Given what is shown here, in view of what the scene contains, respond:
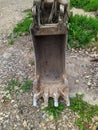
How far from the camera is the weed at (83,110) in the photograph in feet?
10.9

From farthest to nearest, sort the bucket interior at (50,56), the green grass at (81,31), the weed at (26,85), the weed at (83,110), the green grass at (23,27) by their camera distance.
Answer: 1. the green grass at (23,27)
2. the green grass at (81,31)
3. the weed at (26,85)
4. the bucket interior at (50,56)
5. the weed at (83,110)

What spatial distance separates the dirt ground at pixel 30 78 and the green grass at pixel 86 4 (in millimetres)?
1540

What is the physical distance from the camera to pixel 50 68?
3709mm

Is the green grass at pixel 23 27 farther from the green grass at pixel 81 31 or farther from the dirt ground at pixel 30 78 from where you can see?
the green grass at pixel 81 31

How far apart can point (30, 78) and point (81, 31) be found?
1515 mm

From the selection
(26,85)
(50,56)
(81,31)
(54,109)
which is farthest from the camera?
(81,31)

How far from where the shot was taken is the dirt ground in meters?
3.36

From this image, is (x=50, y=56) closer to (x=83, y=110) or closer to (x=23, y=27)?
(x=83, y=110)

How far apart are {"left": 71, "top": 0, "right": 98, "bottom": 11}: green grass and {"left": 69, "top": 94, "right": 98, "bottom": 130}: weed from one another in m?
2.87

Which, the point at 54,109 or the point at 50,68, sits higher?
the point at 50,68

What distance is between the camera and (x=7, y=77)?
4.09 m

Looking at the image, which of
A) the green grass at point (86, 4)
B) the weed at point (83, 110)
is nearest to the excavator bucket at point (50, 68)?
the weed at point (83, 110)

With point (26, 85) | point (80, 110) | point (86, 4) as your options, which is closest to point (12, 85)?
point (26, 85)

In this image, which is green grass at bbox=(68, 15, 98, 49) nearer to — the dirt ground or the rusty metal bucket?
the dirt ground
